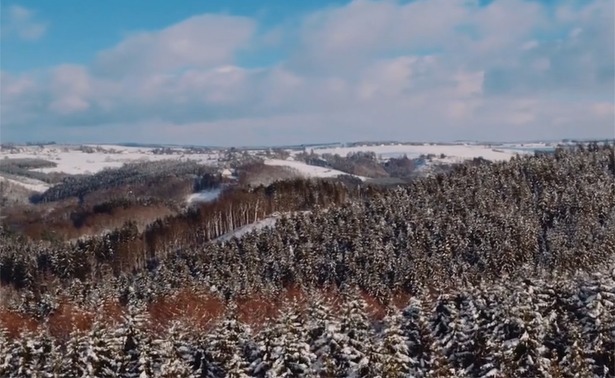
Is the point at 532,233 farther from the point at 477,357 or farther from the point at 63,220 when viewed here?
the point at 63,220

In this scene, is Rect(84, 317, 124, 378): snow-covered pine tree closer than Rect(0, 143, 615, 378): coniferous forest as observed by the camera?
No

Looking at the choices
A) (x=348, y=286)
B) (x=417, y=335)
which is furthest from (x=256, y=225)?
(x=417, y=335)

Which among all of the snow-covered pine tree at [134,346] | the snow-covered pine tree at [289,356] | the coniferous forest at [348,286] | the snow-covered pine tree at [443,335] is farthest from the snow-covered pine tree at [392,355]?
the snow-covered pine tree at [134,346]

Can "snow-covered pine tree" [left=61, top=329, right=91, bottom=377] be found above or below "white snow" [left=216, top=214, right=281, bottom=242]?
above

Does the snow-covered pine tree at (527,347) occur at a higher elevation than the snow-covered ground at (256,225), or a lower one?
higher

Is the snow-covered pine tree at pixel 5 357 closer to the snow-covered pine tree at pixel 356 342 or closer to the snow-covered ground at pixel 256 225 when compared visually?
the snow-covered pine tree at pixel 356 342

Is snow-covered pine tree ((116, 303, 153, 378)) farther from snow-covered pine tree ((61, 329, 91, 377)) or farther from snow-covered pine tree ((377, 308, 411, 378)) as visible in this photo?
snow-covered pine tree ((377, 308, 411, 378))

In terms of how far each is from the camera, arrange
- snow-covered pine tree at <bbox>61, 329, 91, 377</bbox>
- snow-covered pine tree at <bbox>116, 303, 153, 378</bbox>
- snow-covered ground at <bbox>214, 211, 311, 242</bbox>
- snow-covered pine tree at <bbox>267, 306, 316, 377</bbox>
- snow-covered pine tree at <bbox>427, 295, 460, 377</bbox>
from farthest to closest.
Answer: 1. snow-covered ground at <bbox>214, 211, 311, 242</bbox>
2. snow-covered pine tree at <bbox>61, 329, 91, 377</bbox>
3. snow-covered pine tree at <bbox>116, 303, 153, 378</bbox>
4. snow-covered pine tree at <bbox>267, 306, 316, 377</bbox>
5. snow-covered pine tree at <bbox>427, 295, 460, 377</bbox>

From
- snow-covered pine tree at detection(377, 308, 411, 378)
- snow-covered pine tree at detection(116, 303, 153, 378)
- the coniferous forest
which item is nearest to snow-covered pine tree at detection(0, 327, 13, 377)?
the coniferous forest
